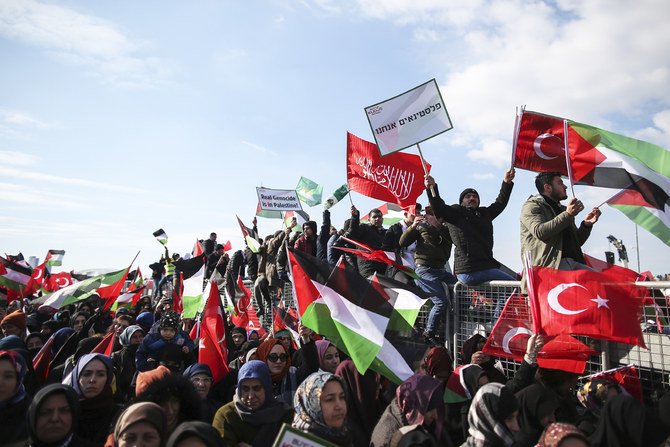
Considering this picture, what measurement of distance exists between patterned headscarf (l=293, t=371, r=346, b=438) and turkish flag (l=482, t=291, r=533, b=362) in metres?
2.34

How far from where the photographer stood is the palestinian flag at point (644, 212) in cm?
536

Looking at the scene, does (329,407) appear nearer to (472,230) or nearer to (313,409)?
(313,409)

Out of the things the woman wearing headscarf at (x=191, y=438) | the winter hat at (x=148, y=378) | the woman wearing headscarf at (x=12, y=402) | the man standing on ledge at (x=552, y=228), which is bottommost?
the woman wearing headscarf at (x=12, y=402)

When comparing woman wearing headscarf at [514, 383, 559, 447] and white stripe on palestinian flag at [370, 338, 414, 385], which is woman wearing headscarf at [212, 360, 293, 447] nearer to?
white stripe on palestinian flag at [370, 338, 414, 385]

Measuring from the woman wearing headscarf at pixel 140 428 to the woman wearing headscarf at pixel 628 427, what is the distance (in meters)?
2.59

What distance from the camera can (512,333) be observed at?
5.23 m

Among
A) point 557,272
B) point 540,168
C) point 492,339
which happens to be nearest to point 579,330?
point 557,272

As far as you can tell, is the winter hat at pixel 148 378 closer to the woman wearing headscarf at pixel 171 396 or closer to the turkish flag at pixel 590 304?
the woman wearing headscarf at pixel 171 396

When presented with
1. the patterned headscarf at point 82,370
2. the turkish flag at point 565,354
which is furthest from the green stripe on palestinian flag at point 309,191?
the turkish flag at point 565,354

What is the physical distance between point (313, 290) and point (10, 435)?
290cm

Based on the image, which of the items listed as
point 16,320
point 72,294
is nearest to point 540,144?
point 16,320

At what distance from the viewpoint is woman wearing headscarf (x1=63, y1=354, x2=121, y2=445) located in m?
4.17

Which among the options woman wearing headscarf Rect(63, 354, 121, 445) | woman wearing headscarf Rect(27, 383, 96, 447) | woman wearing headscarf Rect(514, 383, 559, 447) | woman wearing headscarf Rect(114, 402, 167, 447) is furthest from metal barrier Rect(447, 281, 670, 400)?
woman wearing headscarf Rect(27, 383, 96, 447)

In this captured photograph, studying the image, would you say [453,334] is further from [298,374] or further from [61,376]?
[61,376]
